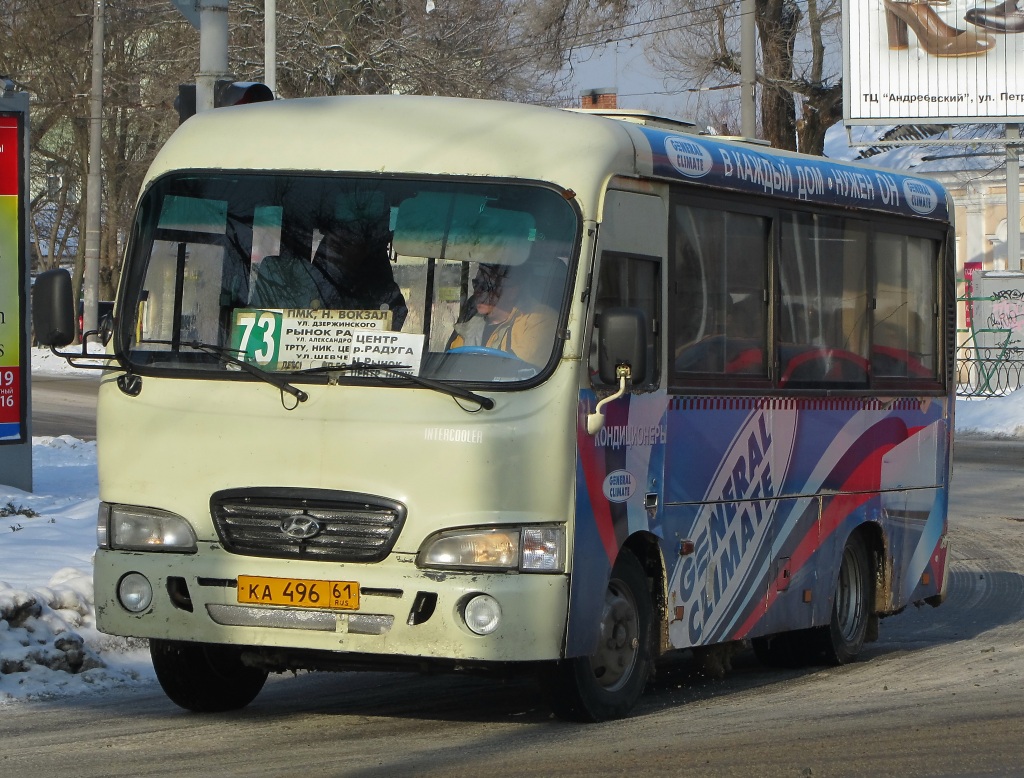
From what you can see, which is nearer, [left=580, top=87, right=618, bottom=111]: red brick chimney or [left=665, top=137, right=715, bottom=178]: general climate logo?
[left=665, top=137, right=715, bottom=178]: general climate logo

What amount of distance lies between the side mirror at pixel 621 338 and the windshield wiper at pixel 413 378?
1.69ft

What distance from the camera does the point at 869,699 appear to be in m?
8.80

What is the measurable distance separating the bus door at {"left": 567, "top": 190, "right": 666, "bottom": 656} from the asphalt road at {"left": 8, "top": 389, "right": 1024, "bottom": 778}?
0.62 metres

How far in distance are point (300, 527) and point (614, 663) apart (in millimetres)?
1540

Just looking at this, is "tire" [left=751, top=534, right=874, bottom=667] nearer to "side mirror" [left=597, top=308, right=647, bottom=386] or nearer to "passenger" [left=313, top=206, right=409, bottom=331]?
"side mirror" [left=597, top=308, right=647, bottom=386]

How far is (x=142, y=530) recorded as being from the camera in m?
7.63

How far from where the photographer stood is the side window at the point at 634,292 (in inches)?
301

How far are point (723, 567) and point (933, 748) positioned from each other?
67.5 inches

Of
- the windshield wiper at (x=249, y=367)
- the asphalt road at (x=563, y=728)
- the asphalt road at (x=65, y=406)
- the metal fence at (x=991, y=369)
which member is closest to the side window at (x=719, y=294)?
the asphalt road at (x=563, y=728)

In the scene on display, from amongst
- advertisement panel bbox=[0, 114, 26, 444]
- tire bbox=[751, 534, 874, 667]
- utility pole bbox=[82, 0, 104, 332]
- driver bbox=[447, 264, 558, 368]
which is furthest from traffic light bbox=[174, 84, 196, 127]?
utility pole bbox=[82, 0, 104, 332]

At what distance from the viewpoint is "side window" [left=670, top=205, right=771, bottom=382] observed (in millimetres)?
8438

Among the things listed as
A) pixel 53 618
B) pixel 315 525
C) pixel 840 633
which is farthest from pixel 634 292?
pixel 53 618

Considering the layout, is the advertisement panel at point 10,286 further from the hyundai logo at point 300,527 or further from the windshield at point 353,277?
the hyundai logo at point 300,527

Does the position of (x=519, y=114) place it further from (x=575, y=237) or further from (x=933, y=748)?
(x=933, y=748)
